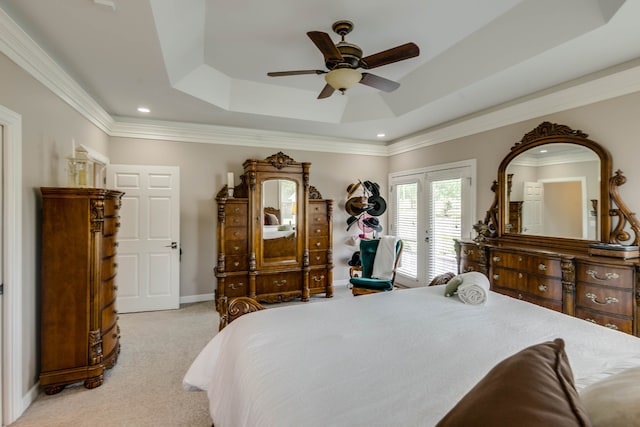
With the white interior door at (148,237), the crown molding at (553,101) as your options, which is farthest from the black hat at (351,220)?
the white interior door at (148,237)

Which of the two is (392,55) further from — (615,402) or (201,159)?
(201,159)

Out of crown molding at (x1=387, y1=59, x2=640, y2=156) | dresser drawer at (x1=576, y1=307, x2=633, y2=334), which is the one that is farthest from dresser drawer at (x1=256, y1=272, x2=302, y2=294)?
dresser drawer at (x1=576, y1=307, x2=633, y2=334)

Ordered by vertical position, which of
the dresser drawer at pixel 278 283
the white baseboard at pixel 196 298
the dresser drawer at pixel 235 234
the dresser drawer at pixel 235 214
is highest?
the dresser drawer at pixel 235 214

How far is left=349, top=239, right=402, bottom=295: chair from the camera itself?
3883 millimetres

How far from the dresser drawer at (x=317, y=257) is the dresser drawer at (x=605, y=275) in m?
3.12

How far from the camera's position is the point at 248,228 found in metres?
4.39

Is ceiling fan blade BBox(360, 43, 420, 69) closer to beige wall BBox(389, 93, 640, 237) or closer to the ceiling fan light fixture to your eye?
the ceiling fan light fixture

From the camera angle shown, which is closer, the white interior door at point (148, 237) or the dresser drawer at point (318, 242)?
the white interior door at point (148, 237)

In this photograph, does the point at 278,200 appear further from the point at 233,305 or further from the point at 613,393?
the point at 613,393

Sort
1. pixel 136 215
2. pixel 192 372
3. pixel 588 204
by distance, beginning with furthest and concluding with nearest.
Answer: pixel 136 215 → pixel 588 204 → pixel 192 372

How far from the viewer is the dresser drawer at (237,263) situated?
430 centimetres

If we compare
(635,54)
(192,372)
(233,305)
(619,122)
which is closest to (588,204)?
(619,122)

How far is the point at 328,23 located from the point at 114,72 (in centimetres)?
202

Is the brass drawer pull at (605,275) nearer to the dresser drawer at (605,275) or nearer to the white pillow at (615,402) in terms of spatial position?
the dresser drawer at (605,275)
